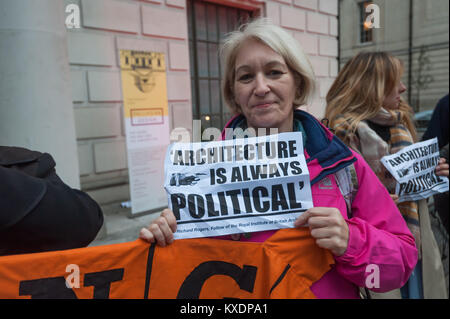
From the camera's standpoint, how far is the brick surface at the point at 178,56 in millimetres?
4715

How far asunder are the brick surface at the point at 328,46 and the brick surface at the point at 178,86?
11.1 feet

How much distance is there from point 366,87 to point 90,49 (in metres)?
3.14

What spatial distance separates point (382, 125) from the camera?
2.20m

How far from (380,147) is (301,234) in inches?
47.2

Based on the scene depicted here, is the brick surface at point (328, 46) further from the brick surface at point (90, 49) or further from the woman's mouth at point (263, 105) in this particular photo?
the woman's mouth at point (263, 105)

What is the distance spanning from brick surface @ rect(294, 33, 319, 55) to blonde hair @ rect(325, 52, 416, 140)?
176 inches

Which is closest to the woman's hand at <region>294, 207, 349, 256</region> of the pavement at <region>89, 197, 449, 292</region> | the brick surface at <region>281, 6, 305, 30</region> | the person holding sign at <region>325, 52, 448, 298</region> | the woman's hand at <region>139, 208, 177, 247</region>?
the woman's hand at <region>139, 208, 177, 247</region>

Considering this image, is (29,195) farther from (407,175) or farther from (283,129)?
(407,175)

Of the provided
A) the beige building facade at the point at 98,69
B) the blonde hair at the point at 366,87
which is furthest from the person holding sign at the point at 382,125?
the beige building facade at the point at 98,69

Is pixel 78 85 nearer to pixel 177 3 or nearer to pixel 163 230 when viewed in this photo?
pixel 177 3

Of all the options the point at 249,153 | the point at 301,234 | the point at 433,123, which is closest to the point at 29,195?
the point at 249,153

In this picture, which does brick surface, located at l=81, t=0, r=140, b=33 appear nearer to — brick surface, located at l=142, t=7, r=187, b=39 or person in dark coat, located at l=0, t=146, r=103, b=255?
brick surface, located at l=142, t=7, r=187, b=39

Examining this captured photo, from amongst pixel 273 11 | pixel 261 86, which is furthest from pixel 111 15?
pixel 261 86

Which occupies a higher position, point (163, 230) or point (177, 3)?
point (177, 3)
